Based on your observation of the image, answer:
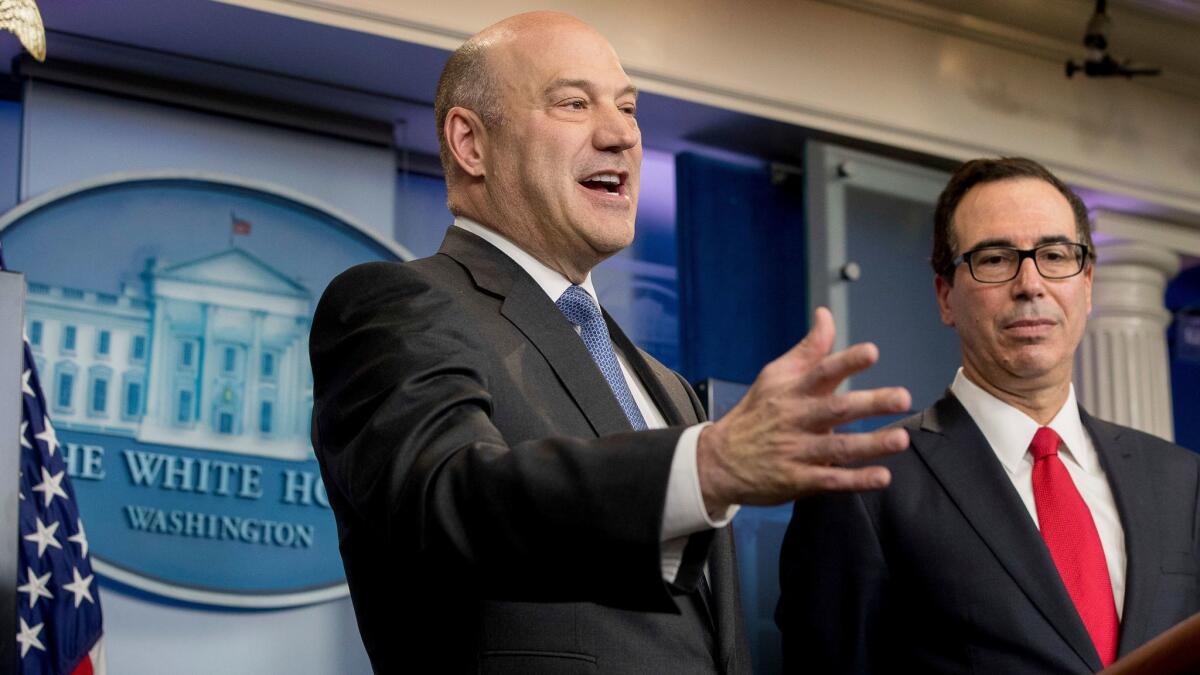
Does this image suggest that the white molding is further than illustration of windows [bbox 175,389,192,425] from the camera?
Yes

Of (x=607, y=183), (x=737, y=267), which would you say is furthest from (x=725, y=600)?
(x=737, y=267)

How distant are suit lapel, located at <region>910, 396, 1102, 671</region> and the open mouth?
0.71 m

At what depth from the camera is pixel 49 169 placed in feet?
11.7

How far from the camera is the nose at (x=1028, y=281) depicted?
2344 mm

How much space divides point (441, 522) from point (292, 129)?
285 cm

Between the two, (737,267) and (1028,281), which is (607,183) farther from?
(737,267)

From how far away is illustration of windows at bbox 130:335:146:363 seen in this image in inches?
138

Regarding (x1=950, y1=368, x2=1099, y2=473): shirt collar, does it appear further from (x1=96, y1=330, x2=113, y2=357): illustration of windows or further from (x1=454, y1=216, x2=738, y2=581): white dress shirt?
(x1=96, y1=330, x2=113, y2=357): illustration of windows

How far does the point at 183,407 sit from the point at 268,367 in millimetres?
241

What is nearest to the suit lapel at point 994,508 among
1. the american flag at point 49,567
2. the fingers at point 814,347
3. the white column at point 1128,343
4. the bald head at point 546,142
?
the bald head at point 546,142

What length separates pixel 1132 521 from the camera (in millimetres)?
2186

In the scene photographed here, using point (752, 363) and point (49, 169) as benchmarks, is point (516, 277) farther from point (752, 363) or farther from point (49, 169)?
point (752, 363)

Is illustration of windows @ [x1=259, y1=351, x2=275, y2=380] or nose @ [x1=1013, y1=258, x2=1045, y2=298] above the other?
illustration of windows @ [x1=259, y1=351, x2=275, y2=380]

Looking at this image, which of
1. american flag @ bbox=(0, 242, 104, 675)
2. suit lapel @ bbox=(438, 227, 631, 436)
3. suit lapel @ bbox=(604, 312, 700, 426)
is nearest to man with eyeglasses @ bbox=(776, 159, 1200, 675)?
suit lapel @ bbox=(604, 312, 700, 426)
